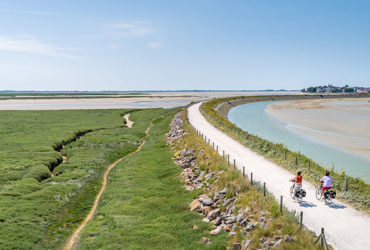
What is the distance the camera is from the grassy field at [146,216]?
1791 centimetres

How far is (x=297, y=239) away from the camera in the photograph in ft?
46.1

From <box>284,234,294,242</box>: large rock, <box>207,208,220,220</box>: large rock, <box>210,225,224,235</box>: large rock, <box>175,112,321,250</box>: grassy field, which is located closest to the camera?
<box>175,112,321,250</box>: grassy field

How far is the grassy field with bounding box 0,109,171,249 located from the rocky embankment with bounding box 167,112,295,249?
9672mm

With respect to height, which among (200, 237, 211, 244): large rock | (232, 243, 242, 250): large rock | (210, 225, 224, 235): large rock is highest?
(232, 243, 242, 250): large rock

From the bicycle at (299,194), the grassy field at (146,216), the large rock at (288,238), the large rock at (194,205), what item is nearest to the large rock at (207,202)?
the large rock at (194,205)

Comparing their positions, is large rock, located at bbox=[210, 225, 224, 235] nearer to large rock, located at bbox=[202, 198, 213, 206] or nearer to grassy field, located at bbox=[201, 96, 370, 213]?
large rock, located at bbox=[202, 198, 213, 206]

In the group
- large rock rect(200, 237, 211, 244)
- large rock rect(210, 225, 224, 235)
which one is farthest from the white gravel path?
large rock rect(200, 237, 211, 244)

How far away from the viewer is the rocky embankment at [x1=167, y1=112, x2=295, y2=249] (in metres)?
15.9

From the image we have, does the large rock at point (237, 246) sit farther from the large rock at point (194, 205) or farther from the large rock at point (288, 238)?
the large rock at point (194, 205)

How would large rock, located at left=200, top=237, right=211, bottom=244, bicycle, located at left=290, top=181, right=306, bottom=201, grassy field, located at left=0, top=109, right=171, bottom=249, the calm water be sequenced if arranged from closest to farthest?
large rock, located at left=200, top=237, right=211, bottom=244 → bicycle, located at left=290, top=181, right=306, bottom=201 → grassy field, located at left=0, top=109, right=171, bottom=249 → the calm water

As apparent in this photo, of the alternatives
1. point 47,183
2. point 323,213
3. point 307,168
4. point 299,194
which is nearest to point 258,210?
point 299,194

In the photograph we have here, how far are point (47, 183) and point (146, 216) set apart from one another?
13.7 m

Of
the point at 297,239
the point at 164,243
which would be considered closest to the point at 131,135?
the point at 164,243

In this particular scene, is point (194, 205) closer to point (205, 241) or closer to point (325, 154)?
point (205, 241)
